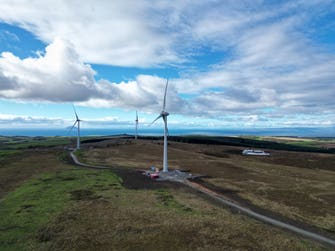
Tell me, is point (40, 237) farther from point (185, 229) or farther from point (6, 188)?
point (6, 188)

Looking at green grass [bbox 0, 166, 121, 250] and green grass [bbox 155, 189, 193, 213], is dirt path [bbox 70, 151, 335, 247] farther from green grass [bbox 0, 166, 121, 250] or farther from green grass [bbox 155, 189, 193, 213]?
green grass [bbox 0, 166, 121, 250]

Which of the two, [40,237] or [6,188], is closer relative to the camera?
[40,237]

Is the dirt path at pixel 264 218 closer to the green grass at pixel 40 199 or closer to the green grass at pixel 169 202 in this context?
the green grass at pixel 169 202

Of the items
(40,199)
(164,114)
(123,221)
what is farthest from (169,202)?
(164,114)

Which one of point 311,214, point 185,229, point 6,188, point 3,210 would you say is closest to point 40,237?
point 3,210

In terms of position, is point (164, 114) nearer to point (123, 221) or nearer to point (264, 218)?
point (123, 221)

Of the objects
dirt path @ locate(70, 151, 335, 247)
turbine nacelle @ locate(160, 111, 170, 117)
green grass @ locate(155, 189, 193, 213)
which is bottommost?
dirt path @ locate(70, 151, 335, 247)

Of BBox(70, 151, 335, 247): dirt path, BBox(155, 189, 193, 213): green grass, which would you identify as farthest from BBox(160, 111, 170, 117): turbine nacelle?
BBox(155, 189, 193, 213): green grass

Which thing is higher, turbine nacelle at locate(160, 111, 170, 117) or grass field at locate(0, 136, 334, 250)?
turbine nacelle at locate(160, 111, 170, 117)
